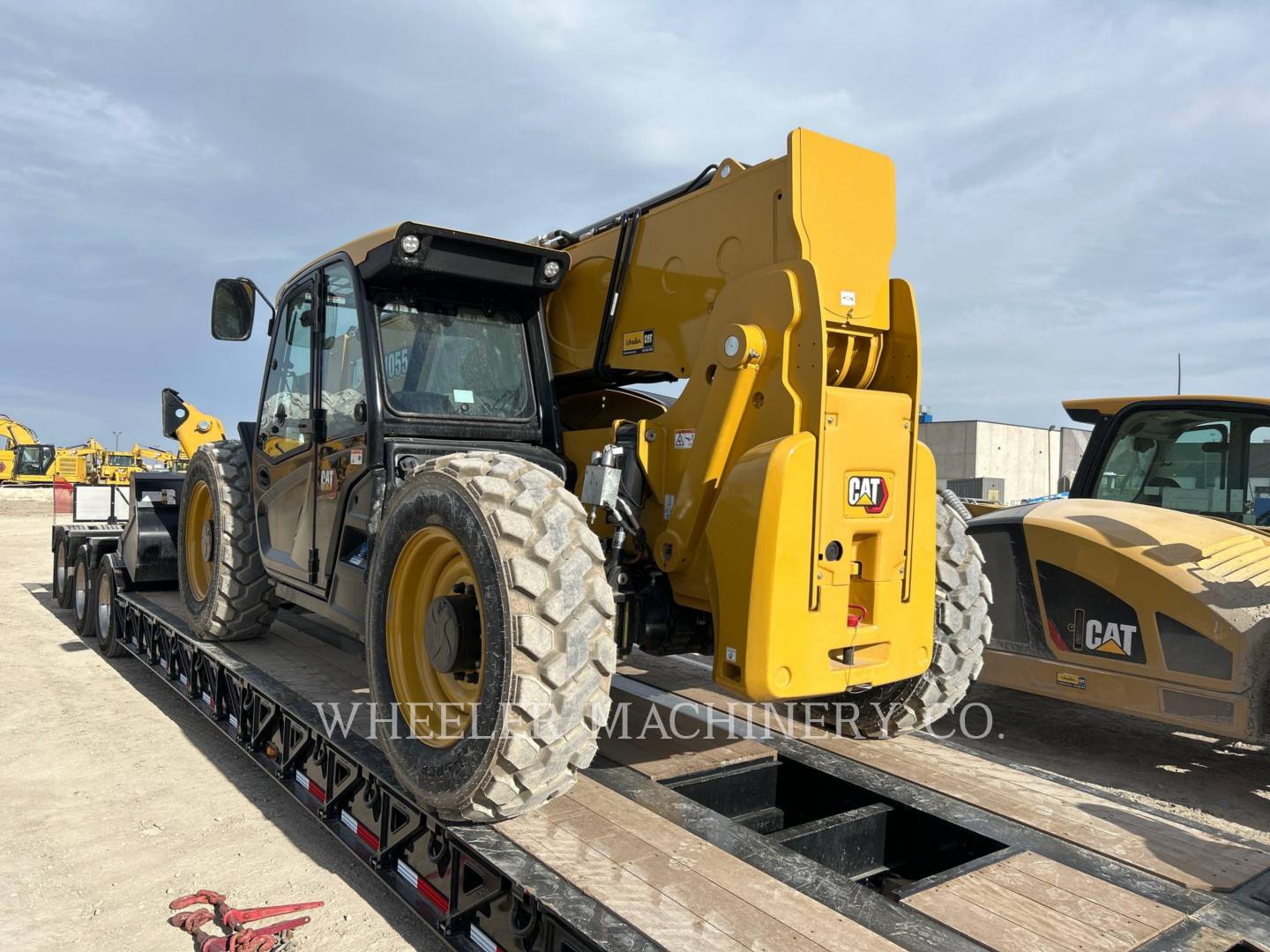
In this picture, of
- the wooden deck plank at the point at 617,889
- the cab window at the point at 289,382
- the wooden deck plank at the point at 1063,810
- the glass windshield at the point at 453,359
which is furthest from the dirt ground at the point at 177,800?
the glass windshield at the point at 453,359

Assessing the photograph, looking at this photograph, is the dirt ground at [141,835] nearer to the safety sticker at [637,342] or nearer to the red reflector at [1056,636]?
the safety sticker at [637,342]

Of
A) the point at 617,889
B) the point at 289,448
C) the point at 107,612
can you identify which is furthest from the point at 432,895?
the point at 107,612

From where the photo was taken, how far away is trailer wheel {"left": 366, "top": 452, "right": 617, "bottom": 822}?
2.92m

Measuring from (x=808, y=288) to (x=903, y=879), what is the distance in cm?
219

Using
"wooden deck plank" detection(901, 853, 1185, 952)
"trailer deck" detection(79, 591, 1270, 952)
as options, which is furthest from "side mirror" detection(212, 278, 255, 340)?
"wooden deck plank" detection(901, 853, 1185, 952)

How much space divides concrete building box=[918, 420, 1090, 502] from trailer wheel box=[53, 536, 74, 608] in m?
27.9

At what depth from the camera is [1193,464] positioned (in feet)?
19.6

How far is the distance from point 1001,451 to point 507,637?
35871mm

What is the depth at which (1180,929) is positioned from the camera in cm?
250

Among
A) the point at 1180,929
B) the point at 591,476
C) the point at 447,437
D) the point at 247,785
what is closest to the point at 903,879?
the point at 1180,929

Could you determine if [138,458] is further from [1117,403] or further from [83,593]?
[1117,403]

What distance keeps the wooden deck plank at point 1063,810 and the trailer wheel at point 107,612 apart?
5.78 m

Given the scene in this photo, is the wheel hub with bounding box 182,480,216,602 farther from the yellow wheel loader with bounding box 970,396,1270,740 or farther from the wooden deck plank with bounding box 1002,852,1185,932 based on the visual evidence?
the wooden deck plank with bounding box 1002,852,1185,932

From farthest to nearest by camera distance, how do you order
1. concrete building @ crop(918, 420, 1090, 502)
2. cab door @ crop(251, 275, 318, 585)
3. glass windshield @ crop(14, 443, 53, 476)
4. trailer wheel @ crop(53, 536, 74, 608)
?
glass windshield @ crop(14, 443, 53, 476) → concrete building @ crop(918, 420, 1090, 502) → trailer wheel @ crop(53, 536, 74, 608) → cab door @ crop(251, 275, 318, 585)
